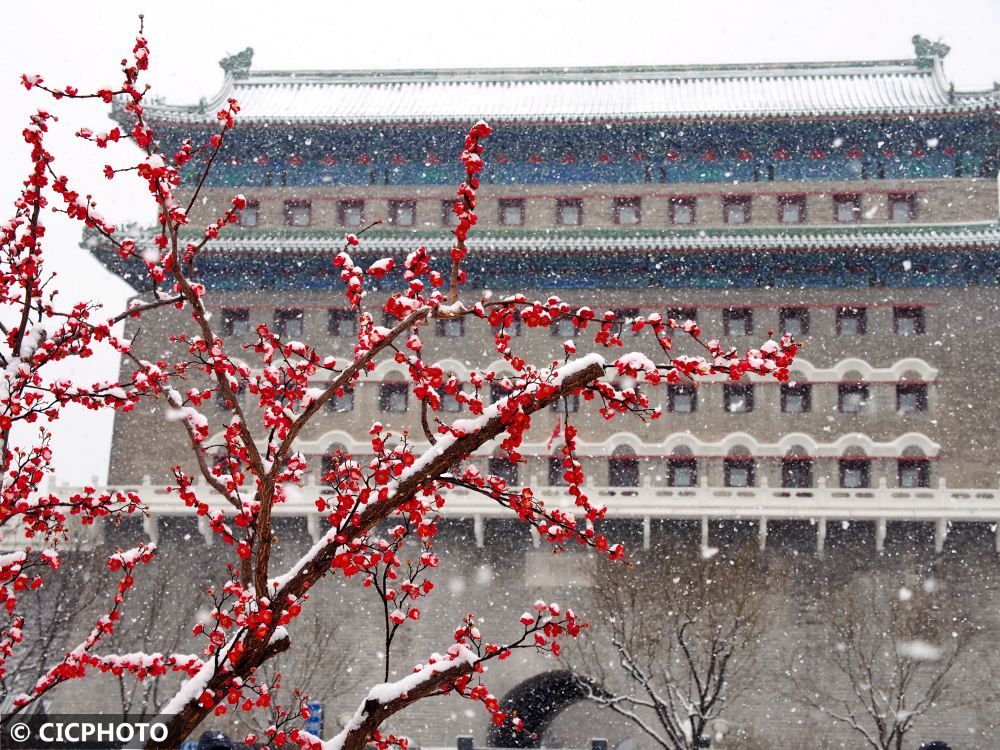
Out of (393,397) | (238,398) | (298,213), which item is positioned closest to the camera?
(393,397)

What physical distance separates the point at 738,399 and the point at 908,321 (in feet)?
16.5

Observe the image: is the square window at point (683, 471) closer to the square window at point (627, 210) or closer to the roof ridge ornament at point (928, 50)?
the square window at point (627, 210)

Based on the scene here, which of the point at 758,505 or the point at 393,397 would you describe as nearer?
the point at 758,505

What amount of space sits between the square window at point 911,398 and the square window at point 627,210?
854 centimetres

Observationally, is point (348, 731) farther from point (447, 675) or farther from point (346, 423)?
point (346, 423)

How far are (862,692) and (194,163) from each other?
23.1 m

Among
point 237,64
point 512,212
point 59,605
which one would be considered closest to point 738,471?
point 512,212

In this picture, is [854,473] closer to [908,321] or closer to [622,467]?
[908,321]

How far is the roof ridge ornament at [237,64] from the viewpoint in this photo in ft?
116

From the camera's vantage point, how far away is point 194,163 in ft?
103

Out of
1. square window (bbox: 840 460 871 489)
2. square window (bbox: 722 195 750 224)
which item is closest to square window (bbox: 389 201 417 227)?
square window (bbox: 722 195 750 224)

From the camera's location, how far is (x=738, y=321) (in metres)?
28.5

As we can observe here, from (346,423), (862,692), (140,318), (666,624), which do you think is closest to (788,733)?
(862,692)

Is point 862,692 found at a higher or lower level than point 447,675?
lower
